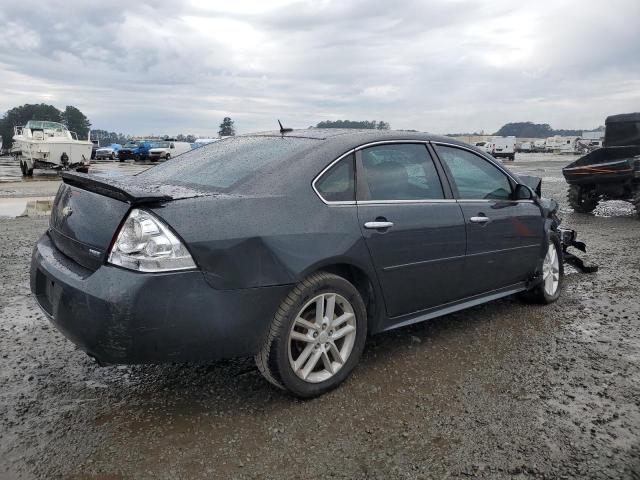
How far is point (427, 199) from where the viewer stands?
3512mm

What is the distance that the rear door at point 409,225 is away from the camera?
3166mm

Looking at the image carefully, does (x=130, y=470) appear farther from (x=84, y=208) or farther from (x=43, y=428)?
(x=84, y=208)

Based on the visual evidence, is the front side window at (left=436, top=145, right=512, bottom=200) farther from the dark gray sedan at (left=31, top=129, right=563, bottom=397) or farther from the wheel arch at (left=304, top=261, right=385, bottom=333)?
the wheel arch at (left=304, top=261, right=385, bottom=333)

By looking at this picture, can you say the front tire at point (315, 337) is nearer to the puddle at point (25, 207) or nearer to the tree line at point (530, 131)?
the puddle at point (25, 207)

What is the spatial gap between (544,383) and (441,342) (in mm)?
811

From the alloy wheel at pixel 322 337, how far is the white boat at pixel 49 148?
62.3 ft

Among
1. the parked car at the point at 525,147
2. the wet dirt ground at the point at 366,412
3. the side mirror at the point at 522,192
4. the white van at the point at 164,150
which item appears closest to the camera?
the wet dirt ground at the point at 366,412

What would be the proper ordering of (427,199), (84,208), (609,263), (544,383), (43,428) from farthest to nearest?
(609,263) → (427,199) → (544,383) → (84,208) → (43,428)

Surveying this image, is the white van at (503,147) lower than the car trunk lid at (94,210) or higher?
higher

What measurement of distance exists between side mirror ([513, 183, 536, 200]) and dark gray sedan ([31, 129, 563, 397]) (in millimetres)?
281

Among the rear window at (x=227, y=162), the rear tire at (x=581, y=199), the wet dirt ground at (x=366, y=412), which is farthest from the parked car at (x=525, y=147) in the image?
the rear window at (x=227, y=162)

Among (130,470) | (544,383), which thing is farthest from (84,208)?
(544,383)

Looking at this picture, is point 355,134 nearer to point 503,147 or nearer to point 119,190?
point 119,190

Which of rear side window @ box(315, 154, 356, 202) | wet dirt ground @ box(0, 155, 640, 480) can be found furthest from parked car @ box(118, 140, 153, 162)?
rear side window @ box(315, 154, 356, 202)
